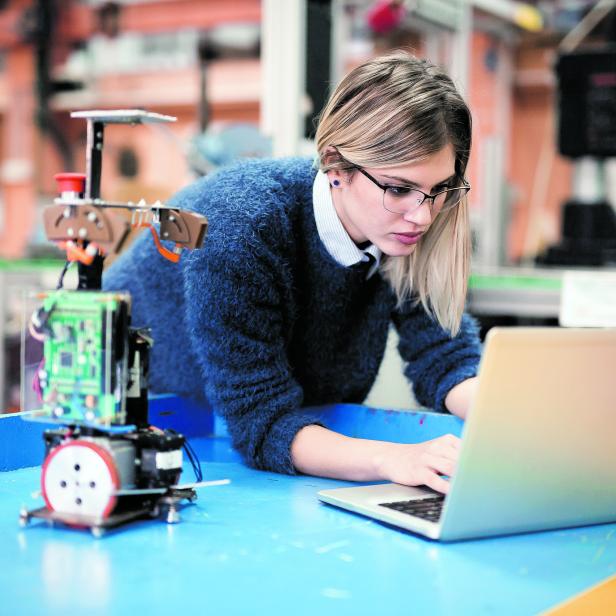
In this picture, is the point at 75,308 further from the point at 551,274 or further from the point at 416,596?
the point at 551,274

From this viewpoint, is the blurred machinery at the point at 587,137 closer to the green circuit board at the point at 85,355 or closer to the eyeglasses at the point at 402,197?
the eyeglasses at the point at 402,197

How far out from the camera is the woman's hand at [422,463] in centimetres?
100

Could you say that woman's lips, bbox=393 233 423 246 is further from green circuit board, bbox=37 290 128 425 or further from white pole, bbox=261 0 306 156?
white pole, bbox=261 0 306 156

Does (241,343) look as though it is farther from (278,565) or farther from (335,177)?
(278,565)

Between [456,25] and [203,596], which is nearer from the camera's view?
[203,596]

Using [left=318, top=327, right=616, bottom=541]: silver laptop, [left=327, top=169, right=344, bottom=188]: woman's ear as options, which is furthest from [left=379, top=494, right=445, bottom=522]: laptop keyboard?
[left=327, top=169, right=344, bottom=188]: woman's ear

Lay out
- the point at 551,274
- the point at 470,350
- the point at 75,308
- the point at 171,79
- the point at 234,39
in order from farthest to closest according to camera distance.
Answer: the point at 171,79, the point at 234,39, the point at 551,274, the point at 470,350, the point at 75,308

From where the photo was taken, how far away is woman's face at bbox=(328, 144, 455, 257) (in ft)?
3.88

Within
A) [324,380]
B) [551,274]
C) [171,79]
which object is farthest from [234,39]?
[324,380]

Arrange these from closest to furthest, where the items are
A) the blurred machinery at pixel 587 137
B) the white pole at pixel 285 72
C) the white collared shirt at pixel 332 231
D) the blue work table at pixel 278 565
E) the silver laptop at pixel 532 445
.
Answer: the blue work table at pixel 278 565, the silver laptop at pixel 532 445, the white collared shirt at pixel 332 231, the white pole at pixel 285 72, the blurred machinery at pixel 587 137

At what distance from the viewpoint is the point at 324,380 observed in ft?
4.87

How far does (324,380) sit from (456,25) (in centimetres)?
177

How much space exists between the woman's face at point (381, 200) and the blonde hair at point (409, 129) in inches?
0.5

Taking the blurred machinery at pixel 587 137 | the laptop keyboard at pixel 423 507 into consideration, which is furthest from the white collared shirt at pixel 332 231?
the blurred machinery at pixel 587 137
